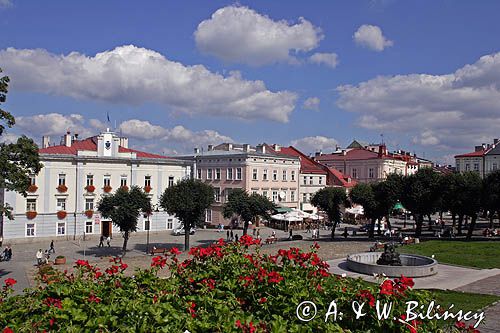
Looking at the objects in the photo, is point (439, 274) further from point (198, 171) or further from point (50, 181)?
point (198, 171)

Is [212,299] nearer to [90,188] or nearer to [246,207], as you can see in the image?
[246,207]

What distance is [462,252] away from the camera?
97.7ft

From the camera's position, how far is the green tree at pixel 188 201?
34.9 meters

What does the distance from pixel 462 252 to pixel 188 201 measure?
743 inches

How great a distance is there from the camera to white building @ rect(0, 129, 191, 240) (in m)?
41.5

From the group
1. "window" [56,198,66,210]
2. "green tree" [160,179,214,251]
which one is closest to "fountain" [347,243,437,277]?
"green tree" [160,179,214,251]

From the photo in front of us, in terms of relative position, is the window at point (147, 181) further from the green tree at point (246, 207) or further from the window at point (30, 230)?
the green tree at point (246, 207)

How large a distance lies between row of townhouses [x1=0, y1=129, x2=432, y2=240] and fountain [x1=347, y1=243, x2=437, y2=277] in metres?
18.6

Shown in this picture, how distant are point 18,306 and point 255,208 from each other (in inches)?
1272

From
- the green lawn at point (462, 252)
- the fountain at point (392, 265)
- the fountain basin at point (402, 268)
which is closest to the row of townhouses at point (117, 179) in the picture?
the fountain at point (392, 265)

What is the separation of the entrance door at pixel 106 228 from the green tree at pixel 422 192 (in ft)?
90.0

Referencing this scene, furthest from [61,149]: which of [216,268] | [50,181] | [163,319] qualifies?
[163,319]

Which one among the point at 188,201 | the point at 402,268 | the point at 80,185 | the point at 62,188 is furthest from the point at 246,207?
the point at 402,268

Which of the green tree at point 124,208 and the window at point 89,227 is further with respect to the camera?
the window at point 89,227
